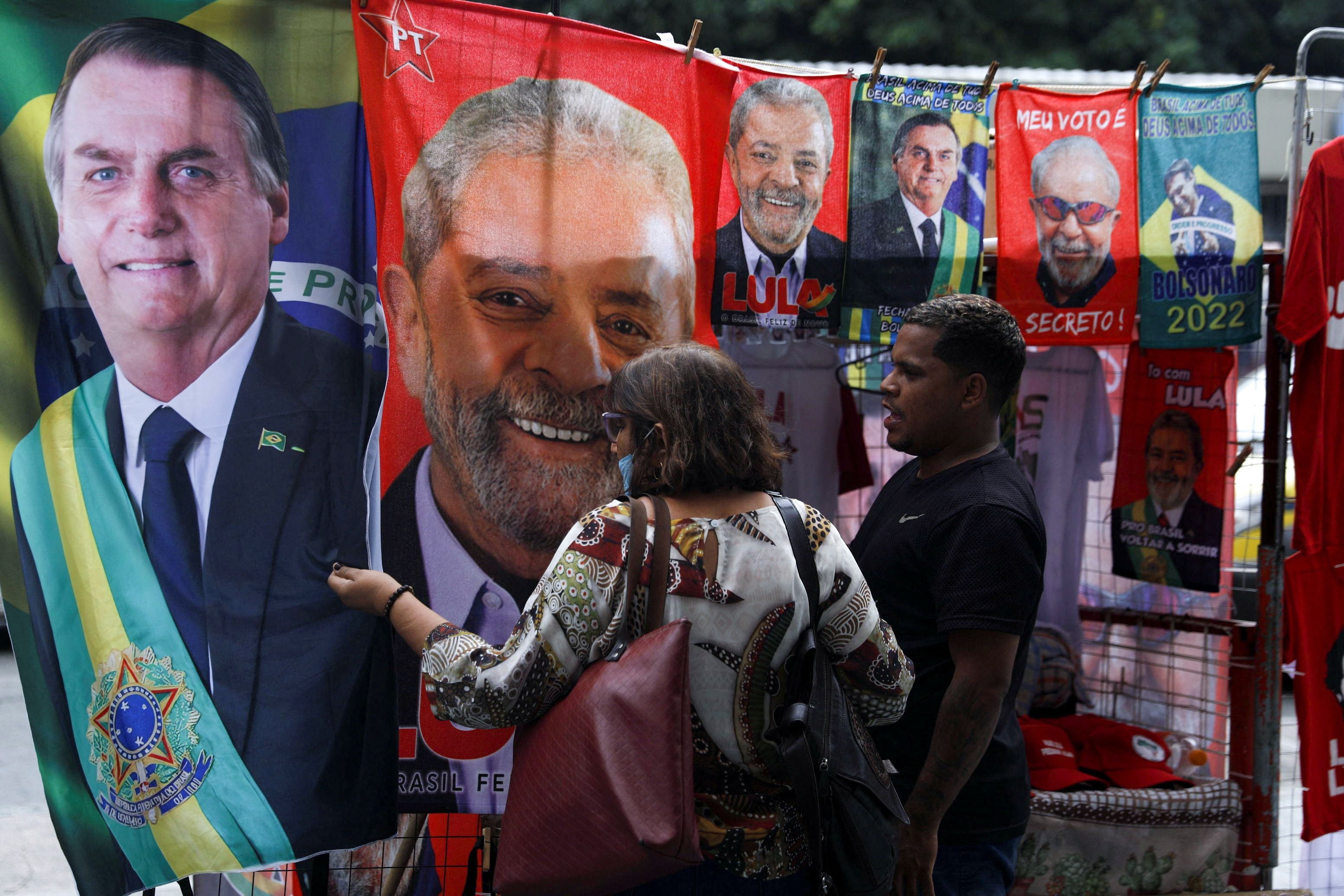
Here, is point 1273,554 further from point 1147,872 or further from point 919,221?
point 919,221

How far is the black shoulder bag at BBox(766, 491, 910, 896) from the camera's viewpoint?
1771 mm

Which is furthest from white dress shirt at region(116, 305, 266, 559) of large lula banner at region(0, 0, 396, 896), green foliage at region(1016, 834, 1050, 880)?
green foliage at region(1016, 834, 1050, 880)

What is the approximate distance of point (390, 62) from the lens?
107 inches

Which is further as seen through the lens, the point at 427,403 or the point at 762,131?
the point at 762,131

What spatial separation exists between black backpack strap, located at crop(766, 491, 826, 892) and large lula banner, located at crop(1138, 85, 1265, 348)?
219cm

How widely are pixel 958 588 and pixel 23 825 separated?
504 cm

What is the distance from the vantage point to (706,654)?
177cm

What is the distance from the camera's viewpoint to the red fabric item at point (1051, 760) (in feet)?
13.1

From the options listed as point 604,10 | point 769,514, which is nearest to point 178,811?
point 769,514

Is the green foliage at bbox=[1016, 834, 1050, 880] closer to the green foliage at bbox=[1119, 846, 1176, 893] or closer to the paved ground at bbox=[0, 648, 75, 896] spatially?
the green foliage at bbox=[1119, 846, 1176, 893]

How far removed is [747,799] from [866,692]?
343 mm

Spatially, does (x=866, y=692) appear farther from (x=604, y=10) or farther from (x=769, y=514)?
(x=604, y=10)

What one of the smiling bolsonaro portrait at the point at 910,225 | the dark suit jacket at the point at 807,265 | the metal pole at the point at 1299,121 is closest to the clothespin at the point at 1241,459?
the metal pole at the point at 1299,121

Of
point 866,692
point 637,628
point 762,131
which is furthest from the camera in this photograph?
point 762,131
